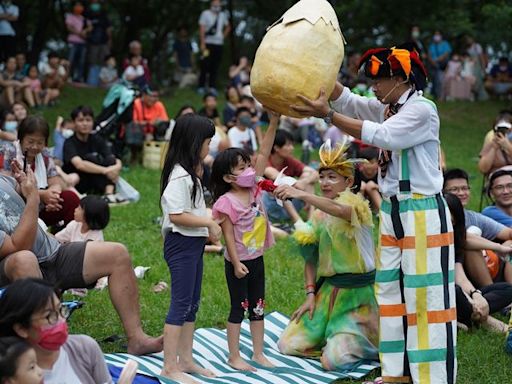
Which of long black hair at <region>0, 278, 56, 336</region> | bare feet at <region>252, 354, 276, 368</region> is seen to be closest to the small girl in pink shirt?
bare feet at <region>252, 354, 276, 368</region>

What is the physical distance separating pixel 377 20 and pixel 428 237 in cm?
1741

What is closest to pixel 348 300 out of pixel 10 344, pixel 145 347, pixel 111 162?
pixel 145 347

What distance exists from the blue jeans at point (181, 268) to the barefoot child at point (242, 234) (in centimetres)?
29

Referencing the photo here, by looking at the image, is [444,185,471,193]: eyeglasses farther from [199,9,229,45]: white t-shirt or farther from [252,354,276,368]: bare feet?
[199,9,229,45]: white t-shirt

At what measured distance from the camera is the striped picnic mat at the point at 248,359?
5578 millimetres

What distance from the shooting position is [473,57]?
21828 mm

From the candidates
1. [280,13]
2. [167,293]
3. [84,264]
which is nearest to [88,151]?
[167,293]

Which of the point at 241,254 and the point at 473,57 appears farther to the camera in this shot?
the point at 473,57

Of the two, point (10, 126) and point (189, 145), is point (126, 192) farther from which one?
point (189, 145)

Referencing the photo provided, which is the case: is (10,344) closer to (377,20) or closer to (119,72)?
(119,72)

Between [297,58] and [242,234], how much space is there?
1259 millimetres

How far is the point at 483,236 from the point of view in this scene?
753 centimetres

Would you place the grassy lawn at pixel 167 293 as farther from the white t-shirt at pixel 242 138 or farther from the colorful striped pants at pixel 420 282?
the white t-shirt at pixel 242 138

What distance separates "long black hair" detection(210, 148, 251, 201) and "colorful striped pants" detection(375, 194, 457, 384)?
0.95m
